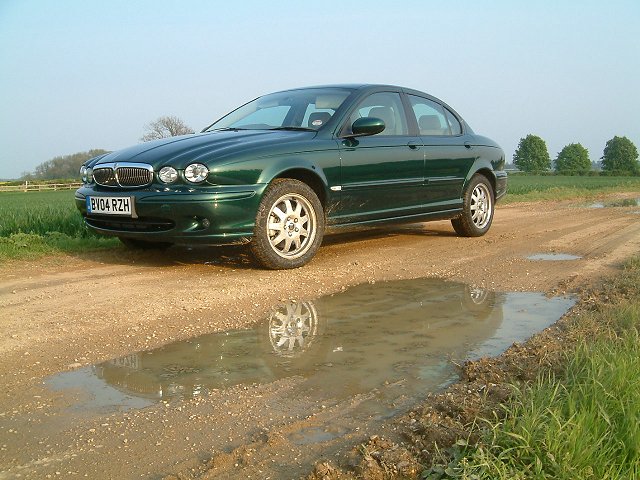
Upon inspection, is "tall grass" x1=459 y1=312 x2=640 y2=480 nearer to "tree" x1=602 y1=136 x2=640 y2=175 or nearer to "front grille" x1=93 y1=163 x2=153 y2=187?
"front grille" x1=93 y1=163 x2=153 y2=187

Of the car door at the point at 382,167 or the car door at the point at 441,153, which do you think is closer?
the car door at the point at 382,167

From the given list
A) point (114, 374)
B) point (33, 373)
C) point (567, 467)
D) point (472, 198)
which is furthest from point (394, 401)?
point (472, 198)

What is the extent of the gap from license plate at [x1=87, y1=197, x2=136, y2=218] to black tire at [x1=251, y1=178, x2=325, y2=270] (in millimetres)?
1066

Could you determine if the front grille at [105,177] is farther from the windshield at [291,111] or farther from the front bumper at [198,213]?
the windshield at [291,111]

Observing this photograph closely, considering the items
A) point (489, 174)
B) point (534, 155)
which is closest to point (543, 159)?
point (534, 155)

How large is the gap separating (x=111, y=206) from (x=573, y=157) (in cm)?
9704

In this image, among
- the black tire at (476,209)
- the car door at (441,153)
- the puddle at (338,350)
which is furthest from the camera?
the black tire at (476,209)

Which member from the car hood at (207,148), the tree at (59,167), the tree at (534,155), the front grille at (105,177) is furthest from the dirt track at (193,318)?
the tree at (534,155)

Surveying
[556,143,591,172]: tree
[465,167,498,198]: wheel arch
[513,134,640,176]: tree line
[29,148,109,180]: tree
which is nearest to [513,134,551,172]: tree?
[513,134,640,176]: tree line

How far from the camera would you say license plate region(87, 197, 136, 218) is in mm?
5457

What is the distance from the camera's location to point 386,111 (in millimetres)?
6957

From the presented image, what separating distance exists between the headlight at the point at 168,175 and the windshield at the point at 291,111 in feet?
4.72

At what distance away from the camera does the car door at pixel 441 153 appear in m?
7.35

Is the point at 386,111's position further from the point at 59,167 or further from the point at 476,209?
the point at 59,167
